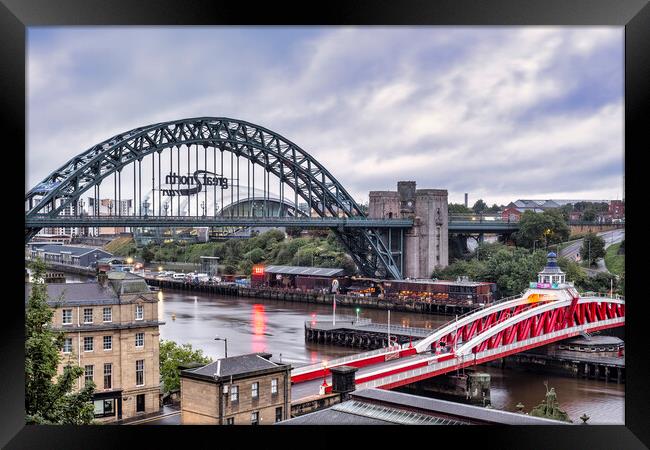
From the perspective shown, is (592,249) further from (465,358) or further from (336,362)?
(336,362)

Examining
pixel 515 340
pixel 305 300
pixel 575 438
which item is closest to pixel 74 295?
pixel 575 438

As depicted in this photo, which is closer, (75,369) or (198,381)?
(75,369)

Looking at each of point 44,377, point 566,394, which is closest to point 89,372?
point 44,377

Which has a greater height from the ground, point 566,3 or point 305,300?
point 566,3

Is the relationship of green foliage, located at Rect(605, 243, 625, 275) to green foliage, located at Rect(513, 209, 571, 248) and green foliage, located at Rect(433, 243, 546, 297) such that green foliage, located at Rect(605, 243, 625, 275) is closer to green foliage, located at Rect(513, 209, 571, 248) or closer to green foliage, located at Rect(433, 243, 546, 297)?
green foliage, located at Rect(513, 209, 571, 248)

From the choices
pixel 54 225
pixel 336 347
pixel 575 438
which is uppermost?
pixel 54 225

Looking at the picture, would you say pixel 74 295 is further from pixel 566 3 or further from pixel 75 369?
pixel 566 3

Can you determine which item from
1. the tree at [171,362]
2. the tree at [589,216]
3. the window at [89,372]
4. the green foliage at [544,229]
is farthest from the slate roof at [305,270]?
the window at [89,372]
